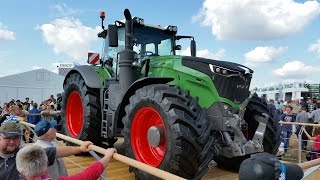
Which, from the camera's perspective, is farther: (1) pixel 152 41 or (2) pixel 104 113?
(1) pixel 152 41

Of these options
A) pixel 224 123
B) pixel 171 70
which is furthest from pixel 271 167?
pixel 171 70

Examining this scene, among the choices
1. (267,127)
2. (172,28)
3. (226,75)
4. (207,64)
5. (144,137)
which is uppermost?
(172,28)

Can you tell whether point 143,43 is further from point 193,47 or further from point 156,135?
point 156,135

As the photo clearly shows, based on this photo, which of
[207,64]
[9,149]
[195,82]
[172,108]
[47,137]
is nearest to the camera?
[9,149]

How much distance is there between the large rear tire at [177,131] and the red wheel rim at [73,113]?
109 inches

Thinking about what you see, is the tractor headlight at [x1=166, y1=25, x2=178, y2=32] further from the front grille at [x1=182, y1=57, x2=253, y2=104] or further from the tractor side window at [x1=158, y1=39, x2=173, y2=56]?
the front grille at [x1=182, y1=57, x2=253, y2=104]

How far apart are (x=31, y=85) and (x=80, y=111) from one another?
51.8 ft

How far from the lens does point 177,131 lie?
402 centimetres

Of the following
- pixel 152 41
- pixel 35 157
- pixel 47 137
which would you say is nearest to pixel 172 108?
pixel 47 137

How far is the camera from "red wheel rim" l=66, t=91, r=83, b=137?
23.4 ft

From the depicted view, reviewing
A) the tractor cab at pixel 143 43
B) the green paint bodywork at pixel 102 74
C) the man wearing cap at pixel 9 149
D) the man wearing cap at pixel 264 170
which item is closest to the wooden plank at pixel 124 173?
the green paint bodywork at pixel 102 74

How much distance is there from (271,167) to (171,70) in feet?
12.3

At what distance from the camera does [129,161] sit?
2.65 meters

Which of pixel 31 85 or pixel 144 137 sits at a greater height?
pixel 31 85
